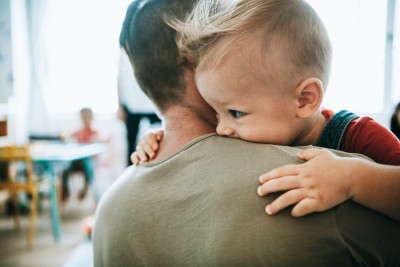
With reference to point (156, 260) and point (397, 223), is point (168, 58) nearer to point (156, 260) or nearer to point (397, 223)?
point (156, 260)

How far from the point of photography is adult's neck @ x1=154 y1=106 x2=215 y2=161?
82 centimetres

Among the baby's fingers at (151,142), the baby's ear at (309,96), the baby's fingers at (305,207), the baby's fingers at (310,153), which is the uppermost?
the baby's ear at (309,96)

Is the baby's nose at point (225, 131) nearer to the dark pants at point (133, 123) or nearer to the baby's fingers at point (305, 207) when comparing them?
the baby's fingers at point (305, 207)

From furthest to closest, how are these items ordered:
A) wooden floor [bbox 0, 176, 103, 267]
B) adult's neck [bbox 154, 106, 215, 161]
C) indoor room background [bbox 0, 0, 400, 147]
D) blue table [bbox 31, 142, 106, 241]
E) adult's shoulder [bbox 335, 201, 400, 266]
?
indoor room background [bbox 0, 0, 400, 147] < blue table [bbox 31, 142, 106, 241] < wooden floor [bbox 0, 176, 103, 267] < adult's neck [bbox 154, 106, 215, 161] < adult's shoulder [bbox 335, 201, 400, 266]

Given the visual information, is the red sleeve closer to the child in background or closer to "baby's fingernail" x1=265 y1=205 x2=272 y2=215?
the child in background

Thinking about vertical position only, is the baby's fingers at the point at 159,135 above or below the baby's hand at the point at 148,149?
above

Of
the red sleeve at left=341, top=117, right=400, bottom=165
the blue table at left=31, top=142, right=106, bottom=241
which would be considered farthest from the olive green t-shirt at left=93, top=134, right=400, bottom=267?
the blue table at left=31, top=142, right=106, bottom=241

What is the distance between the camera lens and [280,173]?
604mm

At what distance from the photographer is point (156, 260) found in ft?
2.18

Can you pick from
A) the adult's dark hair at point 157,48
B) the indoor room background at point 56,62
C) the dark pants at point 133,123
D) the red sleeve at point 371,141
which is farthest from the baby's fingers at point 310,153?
the indoor room background at point 56,62

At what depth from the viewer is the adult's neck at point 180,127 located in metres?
0.82

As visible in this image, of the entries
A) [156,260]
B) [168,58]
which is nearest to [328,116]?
[168,58]

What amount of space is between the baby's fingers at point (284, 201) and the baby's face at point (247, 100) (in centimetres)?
20

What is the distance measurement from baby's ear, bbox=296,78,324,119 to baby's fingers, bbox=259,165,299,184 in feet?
0.77
